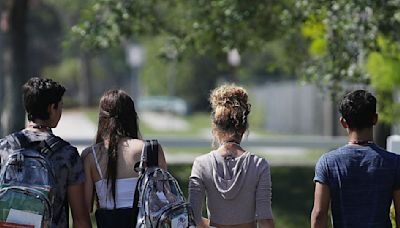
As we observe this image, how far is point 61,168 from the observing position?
539 cm

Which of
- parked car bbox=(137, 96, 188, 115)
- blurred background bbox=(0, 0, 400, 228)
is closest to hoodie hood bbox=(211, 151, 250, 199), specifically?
blurred background bbox=(0, 0, 400, 228)

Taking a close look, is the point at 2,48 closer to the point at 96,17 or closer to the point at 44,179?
the point at 96,17

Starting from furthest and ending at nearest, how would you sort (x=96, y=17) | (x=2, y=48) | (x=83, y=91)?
1. (x=83, y=91)
2. (x=2, y=48)
3. (x=96, y=17)

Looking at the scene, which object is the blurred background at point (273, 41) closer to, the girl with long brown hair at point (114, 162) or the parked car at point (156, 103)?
the girl with long brown hair at point (114, 162)

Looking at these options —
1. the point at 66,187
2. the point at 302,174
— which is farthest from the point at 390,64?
the point at 66,187

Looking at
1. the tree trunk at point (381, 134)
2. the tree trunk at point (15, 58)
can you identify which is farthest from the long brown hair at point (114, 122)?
the tree trunk at point (381, 134)

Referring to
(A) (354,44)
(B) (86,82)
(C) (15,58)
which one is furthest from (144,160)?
(B) (86,82)

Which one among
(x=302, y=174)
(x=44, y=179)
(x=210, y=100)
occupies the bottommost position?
(x=302, y=174)

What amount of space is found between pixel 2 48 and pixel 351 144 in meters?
12.9

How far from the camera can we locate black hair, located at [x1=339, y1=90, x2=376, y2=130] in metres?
5.40

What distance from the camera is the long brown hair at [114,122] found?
549cm

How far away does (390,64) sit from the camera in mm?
11914

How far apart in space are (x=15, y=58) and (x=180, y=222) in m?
11.4

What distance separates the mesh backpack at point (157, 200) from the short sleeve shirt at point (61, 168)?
14.0 inches
